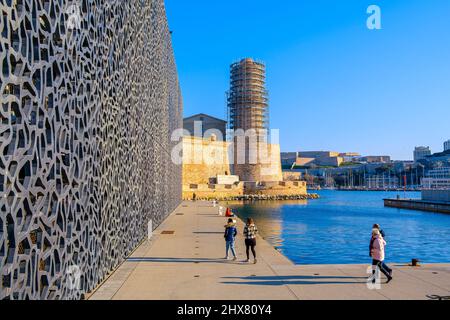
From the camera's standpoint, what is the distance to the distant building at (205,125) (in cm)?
8693

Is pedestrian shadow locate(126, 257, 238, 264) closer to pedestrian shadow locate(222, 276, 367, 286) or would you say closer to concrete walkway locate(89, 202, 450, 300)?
concrete walkway locate(89, 202, 450, 300)

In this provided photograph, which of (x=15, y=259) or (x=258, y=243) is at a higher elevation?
(x=15, y=259)

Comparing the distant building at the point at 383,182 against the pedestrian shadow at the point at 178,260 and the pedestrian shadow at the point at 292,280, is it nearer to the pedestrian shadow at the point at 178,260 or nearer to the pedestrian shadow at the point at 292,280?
the pedestrian shadow at the point at 178,260

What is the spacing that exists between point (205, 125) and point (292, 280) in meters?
79.5

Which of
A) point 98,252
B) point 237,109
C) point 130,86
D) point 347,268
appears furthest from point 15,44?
point 237,109

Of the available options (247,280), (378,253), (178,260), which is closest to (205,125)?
(178,260)

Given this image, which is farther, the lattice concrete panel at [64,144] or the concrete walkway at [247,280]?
the concrete walkway at [247,280]

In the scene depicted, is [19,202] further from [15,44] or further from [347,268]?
[347,268]

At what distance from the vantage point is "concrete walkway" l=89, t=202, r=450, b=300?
771cm

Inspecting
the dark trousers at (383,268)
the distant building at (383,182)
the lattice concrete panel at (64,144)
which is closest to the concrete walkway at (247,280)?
the dark trousers at (383,268)

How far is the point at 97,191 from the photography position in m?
8.45
